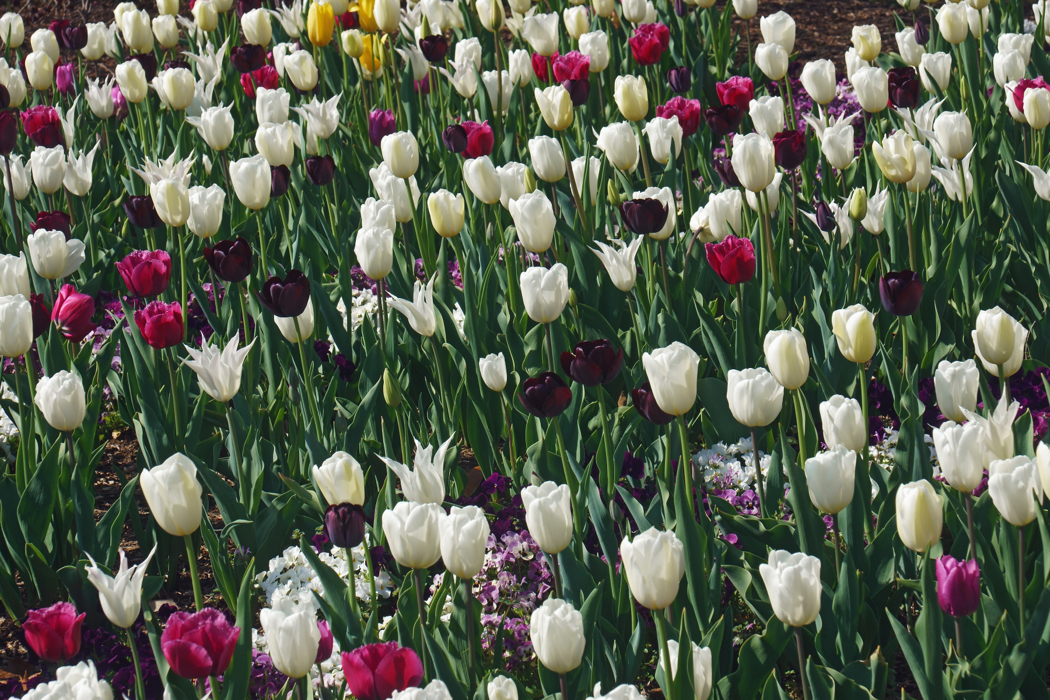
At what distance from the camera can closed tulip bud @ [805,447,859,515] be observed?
5.75ft

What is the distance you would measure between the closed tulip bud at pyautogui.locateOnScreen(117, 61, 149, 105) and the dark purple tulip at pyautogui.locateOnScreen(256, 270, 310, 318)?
2.32m

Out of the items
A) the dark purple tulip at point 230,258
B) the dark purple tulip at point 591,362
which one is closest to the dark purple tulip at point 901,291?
the dark purple tulip at point 591,362

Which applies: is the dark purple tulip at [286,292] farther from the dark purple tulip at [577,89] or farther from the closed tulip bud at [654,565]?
the dark purple tulip at [577,89]

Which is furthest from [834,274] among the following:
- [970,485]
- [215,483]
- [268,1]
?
[268,1]

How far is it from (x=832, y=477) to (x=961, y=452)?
21cm

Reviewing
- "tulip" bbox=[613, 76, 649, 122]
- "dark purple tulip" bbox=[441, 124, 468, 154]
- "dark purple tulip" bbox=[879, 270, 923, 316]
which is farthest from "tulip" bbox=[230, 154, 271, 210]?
"dark purple tulip" bbox=[879, 270, 923, 316]

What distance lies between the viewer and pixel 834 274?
2.94 meters

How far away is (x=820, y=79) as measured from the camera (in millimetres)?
3750

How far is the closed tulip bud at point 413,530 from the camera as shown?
5.27 feet

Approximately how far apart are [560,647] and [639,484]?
1.05 meters

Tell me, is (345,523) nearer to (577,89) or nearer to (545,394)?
(545,394)

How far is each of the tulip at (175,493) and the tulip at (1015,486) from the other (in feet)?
4.23

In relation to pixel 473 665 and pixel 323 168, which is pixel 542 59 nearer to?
pixel 323 168

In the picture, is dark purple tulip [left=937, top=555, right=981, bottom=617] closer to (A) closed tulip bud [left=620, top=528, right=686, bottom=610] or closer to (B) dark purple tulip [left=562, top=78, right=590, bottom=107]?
(A) closed tulip bud [left=620, top=528, right=686, bottom=610]
